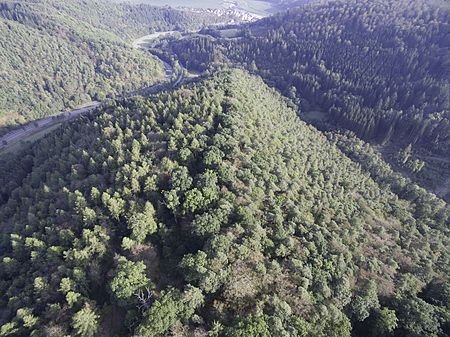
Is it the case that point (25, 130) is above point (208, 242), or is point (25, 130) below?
below

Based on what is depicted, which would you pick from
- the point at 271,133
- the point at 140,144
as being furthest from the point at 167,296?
the point at 271,133

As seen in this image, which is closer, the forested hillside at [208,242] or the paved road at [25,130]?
the forested hillside at [208,242]

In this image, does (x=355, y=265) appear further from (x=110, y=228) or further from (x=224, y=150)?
(x=110, y=228)

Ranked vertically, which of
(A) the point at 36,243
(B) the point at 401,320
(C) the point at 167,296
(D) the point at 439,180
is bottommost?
(D) the point at 439,180

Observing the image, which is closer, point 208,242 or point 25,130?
point 208,242

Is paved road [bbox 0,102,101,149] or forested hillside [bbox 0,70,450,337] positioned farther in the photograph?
paved road [bbox 0,102,101,149]

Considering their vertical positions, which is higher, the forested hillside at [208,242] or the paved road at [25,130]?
the forested hillside at [208,242]

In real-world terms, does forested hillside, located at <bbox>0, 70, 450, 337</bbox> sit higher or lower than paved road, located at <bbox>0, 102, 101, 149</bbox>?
higher

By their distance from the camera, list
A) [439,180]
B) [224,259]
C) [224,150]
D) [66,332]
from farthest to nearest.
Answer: [439,180]
[224,150]
[224,259]
[66,332]
